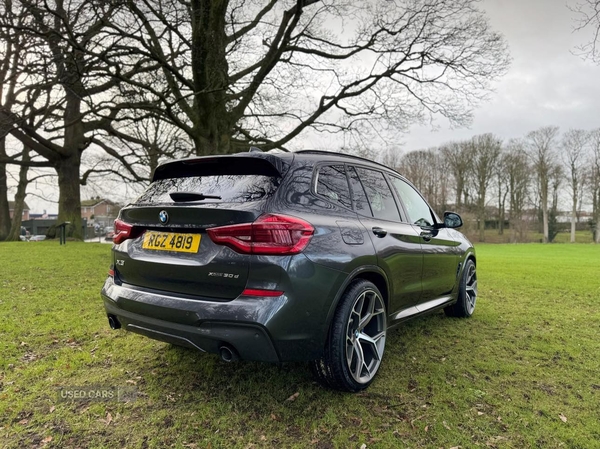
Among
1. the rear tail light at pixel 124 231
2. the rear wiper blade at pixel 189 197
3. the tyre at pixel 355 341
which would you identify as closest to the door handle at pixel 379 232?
the tyre at pixel 355 341

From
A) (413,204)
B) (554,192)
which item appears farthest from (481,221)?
(413,204)

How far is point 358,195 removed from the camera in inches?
119

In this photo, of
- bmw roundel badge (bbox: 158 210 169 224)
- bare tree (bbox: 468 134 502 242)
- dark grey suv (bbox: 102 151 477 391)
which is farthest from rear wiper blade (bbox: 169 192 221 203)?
bare tree (bbox: 468 134 502 242)

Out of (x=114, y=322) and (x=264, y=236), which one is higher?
(x=264, y=236)

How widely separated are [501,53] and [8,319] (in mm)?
12664

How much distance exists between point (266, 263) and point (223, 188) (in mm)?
652

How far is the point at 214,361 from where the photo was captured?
3.13 metres

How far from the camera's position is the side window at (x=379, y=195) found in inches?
125

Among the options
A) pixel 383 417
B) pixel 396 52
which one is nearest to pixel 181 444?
pixel 383 417

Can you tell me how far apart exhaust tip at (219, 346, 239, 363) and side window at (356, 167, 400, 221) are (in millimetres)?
1565

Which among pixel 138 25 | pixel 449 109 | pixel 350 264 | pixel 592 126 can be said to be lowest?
pixel 350 264

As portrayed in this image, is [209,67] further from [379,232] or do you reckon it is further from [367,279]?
[367,279]

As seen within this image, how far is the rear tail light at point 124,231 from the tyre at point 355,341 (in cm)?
154

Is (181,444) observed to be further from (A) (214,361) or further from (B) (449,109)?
(B) (449,109)
